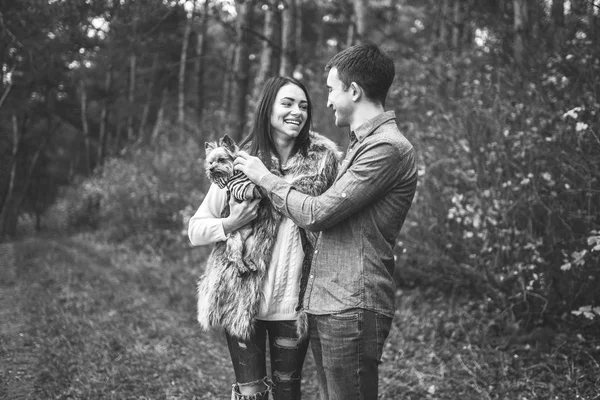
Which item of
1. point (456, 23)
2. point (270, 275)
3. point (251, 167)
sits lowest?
point (270, 275)

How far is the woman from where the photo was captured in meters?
2.80

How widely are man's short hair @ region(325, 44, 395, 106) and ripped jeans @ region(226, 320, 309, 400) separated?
1.29 meters

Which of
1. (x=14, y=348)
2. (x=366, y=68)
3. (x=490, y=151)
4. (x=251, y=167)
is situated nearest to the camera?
(x=366, y=68)

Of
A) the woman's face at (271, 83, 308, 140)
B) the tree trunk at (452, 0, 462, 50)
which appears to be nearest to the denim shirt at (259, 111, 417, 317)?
the woman's face at (271, 83, 308, 140)

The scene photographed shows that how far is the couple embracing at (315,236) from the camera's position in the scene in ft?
7.38

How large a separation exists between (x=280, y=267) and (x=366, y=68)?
1.16m

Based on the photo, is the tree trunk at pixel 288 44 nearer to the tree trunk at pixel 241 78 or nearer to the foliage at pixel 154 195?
the tree trunk at pixel 241 78

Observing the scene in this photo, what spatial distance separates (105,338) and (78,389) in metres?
1.34

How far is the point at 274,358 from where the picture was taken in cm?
286

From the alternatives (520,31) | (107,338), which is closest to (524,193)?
(520,31)

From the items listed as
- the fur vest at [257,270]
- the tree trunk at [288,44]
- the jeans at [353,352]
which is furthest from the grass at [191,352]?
the tree trunk at [288,44]

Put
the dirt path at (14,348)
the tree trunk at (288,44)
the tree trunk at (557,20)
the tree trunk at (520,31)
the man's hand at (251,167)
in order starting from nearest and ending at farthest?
the man's hand at (251,167), the dirt path at (14,348), the tree trunk at (557,20), the tree trunk at (520,31), the tree trunk at (288,44)

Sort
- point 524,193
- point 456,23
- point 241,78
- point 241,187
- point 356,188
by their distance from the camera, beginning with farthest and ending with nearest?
1. point 456,23
2. point 241,78
3. point 524,193
4. point 241,187
5. point 356,188

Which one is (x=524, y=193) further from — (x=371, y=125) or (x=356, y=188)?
(x=356, y=188)
